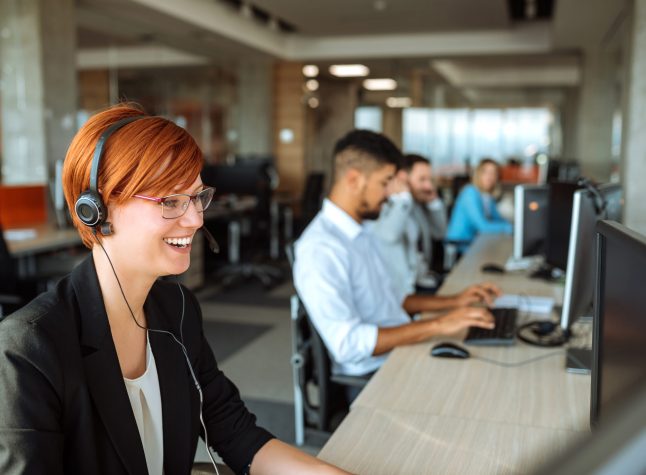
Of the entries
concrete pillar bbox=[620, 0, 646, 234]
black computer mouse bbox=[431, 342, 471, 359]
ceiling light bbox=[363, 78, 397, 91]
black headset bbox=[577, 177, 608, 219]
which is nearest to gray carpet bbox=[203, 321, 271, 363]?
black computer mouse bbox=[431, 342, 471, 359]

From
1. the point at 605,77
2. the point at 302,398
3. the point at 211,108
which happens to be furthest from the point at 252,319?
the point at 605,77

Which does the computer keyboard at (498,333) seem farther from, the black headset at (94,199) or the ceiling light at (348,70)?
the ceiling light at (348,70)

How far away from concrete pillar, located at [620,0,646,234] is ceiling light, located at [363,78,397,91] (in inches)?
355

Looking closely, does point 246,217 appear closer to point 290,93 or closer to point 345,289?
point 290,93

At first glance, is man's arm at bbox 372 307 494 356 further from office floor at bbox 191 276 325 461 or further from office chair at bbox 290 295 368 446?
office floor at bbox 191 276 325 461

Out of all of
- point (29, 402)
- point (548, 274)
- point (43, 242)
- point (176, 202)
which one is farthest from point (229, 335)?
point (29, 402)

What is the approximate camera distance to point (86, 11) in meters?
7.55

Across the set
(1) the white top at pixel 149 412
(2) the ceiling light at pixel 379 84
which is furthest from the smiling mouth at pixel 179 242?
(2) the ceiling light at pixel 379 84

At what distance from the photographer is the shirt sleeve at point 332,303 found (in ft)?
7.27

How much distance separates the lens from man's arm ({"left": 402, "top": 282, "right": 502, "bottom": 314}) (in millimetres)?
2727

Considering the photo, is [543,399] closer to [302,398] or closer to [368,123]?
[302,398]

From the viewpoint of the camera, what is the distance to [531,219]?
3705 millimetres

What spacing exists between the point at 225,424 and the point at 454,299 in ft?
5.04

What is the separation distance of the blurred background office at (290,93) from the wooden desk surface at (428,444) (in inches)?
73.8
